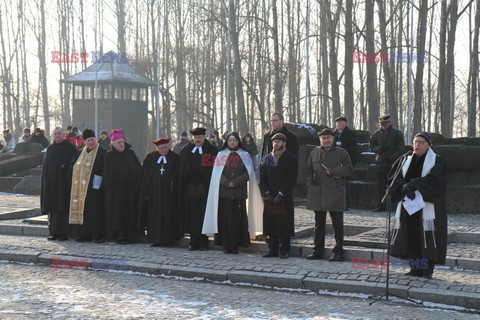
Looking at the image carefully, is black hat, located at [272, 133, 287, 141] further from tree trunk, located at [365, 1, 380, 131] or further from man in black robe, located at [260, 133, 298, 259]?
tree trunk, located at [365, 1, 380, 131]

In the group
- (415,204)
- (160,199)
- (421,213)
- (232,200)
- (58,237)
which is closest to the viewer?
(415,204)

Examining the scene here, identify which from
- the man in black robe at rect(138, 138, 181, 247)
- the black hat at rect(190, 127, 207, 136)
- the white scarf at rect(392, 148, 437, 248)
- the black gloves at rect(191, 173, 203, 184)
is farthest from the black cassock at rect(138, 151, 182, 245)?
the white scarf at rect(392, 148, 437, 248)

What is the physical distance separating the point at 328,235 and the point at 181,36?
1308 inches

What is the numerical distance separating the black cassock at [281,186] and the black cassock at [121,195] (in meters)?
2.68

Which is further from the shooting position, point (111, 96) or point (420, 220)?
point (111, 96)

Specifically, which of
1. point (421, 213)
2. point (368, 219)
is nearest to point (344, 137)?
point (368, 219)

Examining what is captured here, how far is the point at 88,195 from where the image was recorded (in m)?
12.0

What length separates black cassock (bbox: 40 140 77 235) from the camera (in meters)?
12.2

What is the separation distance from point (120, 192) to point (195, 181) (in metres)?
1.58

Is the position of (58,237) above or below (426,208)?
below

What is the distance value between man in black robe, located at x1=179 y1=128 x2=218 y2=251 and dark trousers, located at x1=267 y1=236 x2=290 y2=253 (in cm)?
130

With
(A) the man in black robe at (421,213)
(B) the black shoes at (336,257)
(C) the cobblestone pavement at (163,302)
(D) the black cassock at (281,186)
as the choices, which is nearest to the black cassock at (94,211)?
(C) the cobblestone pavement at (163,302)

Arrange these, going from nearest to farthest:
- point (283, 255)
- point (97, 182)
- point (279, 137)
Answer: point (283, 255) < point (279, 137) < point (97, 182)

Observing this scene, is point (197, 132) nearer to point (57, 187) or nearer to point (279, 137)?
point (279, 137)
